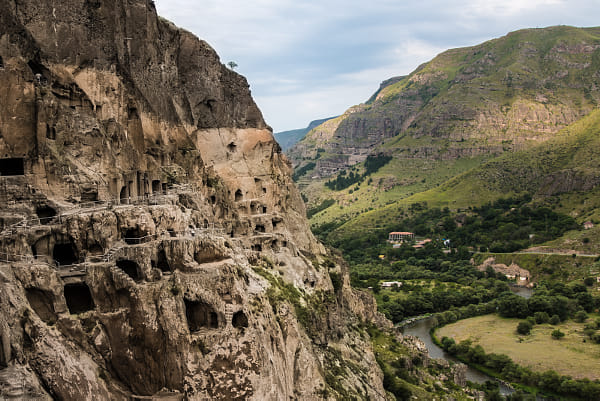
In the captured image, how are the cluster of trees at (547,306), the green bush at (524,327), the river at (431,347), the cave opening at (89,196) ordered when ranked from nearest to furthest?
the cave opening at (89,196) < the river at (431,347) < the green bush at (524,327) < the cluster of trees at (547,306)

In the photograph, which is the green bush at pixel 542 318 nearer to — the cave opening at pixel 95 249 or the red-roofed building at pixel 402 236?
the red-roofed building at pixel 402 236

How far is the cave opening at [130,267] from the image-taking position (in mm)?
30527

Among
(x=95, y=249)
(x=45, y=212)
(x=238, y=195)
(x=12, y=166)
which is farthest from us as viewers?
(x=238, y=195)

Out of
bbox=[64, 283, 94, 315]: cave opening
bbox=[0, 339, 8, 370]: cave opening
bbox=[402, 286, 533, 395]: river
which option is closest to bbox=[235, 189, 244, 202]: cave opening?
bbox=[64, 283, 94, 315]: cave opening

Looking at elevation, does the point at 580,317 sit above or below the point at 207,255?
below

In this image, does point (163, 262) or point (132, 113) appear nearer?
point (163, 262)

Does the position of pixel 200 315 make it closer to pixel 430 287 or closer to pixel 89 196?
pixel 89 196

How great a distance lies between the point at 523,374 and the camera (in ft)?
272

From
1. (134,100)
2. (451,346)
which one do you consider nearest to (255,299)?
(134,100)

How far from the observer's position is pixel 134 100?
155ft

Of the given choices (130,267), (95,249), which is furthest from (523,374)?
(95,249)

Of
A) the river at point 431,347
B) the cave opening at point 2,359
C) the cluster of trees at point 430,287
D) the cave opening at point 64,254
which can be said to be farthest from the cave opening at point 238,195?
the cluster of trees at point 430,287

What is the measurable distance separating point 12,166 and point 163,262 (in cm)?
1284

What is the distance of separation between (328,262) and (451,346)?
40.2 meters
